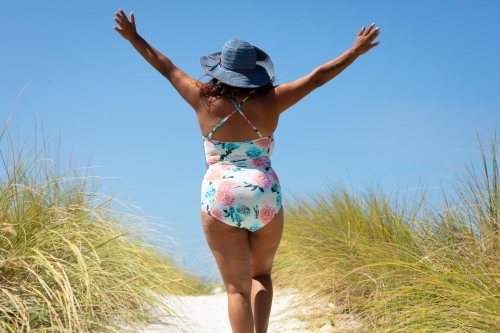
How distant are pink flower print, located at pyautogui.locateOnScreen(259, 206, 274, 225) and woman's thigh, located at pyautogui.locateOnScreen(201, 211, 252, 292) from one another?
145 millimetres

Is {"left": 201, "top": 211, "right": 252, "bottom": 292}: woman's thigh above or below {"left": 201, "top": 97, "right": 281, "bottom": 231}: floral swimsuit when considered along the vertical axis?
below

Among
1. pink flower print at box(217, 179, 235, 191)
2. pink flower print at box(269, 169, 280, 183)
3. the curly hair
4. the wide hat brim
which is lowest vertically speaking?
pink flower print at box(217, 179, 235, 191)

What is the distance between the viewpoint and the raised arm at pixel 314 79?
3.61 meters

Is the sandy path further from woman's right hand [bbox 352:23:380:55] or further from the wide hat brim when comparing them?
woman's right hand [bbox 352:23:380:55]

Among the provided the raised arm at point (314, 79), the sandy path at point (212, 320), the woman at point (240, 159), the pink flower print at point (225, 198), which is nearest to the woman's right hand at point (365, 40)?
the raised arm at point (314, 79)

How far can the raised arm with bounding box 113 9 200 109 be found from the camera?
3.64 metres

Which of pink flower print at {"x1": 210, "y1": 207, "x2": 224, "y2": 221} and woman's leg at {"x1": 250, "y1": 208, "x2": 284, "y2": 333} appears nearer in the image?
pink flower print at {"x1": 210, "y1": 207, "x2": 224, "y2": 221}

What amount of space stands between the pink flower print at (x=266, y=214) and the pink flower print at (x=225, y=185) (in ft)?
0.72

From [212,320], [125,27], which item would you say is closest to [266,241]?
[125,27]

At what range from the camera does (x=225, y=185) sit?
11.3ft

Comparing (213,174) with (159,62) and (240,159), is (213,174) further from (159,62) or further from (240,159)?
(159,62)

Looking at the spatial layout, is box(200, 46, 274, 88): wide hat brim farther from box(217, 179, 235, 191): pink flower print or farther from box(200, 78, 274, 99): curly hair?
box(217, 179, 235, 191): pink flower print

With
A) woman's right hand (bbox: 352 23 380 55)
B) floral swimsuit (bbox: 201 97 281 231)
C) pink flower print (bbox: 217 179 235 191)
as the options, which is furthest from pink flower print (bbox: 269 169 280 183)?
woman's right hand (bbox: 352 23 380 55)

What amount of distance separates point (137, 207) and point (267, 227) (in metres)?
1.93
